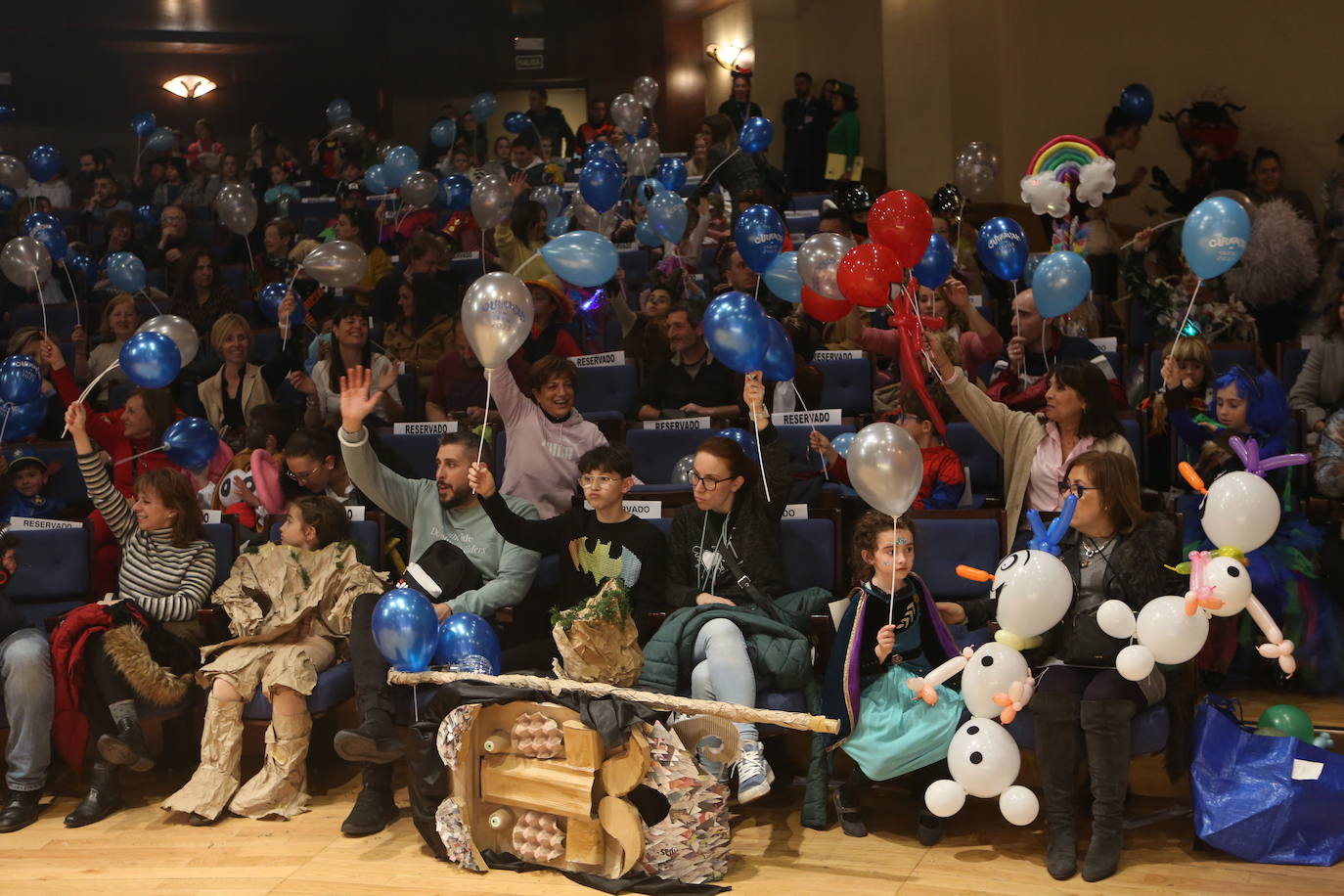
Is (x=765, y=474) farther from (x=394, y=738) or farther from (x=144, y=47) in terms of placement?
(x=144, y=47)

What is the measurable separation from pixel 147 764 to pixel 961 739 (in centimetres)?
220

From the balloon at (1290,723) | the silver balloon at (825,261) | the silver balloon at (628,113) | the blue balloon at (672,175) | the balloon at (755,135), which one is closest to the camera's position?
the balloon at (1290,723)

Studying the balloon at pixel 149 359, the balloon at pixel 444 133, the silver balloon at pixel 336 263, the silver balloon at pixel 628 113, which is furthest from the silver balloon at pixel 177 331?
the balloon at pixel 444 133

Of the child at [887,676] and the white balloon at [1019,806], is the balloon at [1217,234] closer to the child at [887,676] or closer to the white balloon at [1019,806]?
the child at [887,676]

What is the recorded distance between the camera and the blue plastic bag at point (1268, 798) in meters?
3.18

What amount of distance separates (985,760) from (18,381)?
12.5 feet

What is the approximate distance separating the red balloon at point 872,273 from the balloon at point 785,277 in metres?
0.75

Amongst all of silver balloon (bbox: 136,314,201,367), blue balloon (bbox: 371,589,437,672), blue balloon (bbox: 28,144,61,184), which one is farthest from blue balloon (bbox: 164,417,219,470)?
blue balloon (bbox: 28,144,61,184)

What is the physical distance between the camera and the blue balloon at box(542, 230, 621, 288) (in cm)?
444

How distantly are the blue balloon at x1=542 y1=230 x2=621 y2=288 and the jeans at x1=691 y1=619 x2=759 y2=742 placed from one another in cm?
138

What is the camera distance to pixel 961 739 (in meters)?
3.23

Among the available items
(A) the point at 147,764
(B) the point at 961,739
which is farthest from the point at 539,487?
(B) the point at 961,739

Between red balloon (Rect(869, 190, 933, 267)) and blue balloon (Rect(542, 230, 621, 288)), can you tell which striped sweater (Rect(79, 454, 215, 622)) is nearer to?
blue balloon (Rect(542, 230, 621, 288))

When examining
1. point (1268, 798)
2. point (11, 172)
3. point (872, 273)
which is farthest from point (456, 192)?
point (1268, 798)
